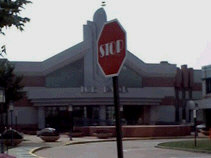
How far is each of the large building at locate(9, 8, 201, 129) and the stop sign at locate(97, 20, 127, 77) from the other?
58.4 metres

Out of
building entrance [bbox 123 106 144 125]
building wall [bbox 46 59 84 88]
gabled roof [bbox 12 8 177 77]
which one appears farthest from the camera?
building entrance [bbox 123 106 144 125]

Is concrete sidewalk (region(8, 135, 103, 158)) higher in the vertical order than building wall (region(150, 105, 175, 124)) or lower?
lower

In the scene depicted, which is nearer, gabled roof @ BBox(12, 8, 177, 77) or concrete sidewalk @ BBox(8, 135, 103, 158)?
concrete sidewalk @ BBox(8, 135, 103, 158)

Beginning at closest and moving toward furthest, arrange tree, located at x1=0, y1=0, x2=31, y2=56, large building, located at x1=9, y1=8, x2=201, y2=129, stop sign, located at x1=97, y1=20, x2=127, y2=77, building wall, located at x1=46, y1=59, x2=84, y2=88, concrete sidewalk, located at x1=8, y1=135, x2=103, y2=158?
stop sign, located at x1=97, y1=20, x2=127, y2=77 → tree, located at x1=0, y1=0, x2=31, y2=56 → concrete sidewalk, located at x1=8, y1=135, x2=103, y2=158 → large building, located at x1=9, y1=8, x2=201, y2=129 → building wall, located at x1=46, y1=59, x2=84, y2=88

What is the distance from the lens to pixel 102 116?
6619cm

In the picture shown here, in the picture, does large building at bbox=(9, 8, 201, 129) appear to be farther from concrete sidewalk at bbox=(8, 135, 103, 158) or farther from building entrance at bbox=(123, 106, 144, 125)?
concrete sidewalk at bbox=(8, 135, 103, 158)

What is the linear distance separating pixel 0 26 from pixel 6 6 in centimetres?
37

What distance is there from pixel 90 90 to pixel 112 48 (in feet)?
198

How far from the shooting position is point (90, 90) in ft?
216

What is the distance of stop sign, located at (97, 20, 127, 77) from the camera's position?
5273 millimetres

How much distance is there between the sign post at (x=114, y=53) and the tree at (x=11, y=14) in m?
3.03

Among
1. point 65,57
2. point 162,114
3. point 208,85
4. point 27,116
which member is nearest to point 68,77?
point 65,57

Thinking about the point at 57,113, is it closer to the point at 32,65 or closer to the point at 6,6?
the point at 32,65

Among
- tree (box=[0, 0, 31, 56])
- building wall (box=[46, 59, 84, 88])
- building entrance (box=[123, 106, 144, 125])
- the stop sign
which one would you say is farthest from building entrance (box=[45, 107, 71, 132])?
the stop sign
